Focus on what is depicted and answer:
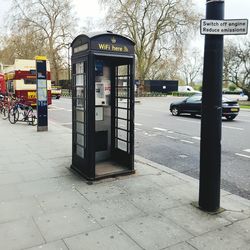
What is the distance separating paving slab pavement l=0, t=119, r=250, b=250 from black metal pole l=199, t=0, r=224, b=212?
0.92ft

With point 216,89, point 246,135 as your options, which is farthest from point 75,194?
point 246,135

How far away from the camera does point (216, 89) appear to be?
12.9ft

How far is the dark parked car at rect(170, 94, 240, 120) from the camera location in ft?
53.0

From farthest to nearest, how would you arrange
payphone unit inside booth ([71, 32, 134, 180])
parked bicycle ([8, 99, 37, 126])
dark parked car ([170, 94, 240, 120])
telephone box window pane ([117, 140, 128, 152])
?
dark parked car ([170, 94, 240, 120])
parked bicycle ([8, 99, 37, 126])
telephone box window pane ([117, 140, 128, 152])
payphone unit inside booth ([71, 32, 134, 180])

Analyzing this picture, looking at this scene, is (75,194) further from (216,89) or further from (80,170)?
(216,89)

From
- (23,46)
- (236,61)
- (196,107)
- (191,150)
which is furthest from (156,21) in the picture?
(191,150)

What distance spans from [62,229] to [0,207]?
46.4 inches

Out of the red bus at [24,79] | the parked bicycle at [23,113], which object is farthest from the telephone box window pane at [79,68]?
the red bus at [24,79]

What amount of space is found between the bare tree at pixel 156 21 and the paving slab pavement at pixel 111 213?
37.9 m

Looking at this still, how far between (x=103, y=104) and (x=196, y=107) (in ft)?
40.4

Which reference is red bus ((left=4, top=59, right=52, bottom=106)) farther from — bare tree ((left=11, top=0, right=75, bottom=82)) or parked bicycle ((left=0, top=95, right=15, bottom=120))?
bare tree ((left=11, top=0, right=75, bottom=82))

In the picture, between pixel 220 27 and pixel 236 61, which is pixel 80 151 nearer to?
pixel 220 27

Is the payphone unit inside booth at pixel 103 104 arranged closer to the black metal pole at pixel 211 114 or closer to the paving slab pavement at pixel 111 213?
the paving slab pavement at pixel 111 213

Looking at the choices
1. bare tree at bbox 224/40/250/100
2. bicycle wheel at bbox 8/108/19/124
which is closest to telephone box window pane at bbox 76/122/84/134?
bicycle wheel at bbox 8/108/19/124
